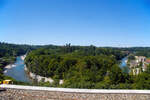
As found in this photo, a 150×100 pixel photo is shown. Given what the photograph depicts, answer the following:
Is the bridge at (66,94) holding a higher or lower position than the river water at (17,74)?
higher

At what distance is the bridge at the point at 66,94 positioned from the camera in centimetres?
688

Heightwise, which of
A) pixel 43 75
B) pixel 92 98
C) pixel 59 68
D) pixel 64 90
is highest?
pixel 64 90

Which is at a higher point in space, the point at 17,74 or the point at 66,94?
the point at 66,94

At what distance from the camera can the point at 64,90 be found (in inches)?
273

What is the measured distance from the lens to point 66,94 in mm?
6906

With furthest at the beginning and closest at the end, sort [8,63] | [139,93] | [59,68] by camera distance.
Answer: [8,63], [59,68], [139,93]

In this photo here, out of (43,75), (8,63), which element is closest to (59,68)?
(43,75)

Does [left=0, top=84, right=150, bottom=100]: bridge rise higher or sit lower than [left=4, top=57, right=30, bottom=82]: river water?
higher

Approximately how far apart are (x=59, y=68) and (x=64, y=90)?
19.9 m

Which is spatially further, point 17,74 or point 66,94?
point 17,74

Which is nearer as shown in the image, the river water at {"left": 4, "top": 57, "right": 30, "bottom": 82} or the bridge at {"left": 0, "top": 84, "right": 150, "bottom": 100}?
the bridge at {"left": 0, "top": 84, "right": 150, "bottom": 100}

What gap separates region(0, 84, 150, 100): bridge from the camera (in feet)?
22.6

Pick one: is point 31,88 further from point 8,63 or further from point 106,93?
point 8,63

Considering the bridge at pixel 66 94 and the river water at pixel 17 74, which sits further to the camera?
the river water at pixel 17 74
